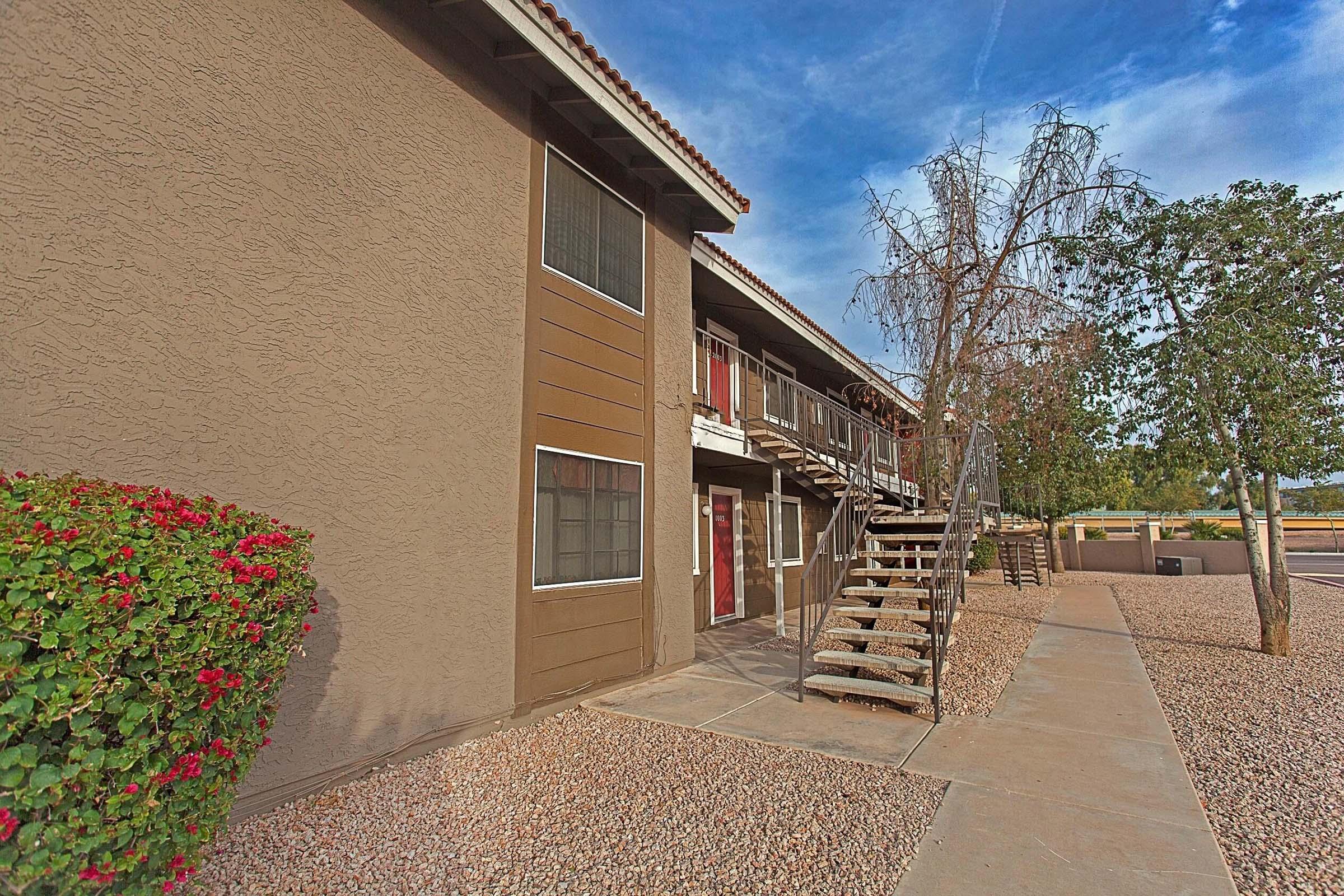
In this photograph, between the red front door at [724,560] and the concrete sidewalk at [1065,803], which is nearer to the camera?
the concrete sidewalk at [1065,803]

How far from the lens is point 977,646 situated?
329 inches

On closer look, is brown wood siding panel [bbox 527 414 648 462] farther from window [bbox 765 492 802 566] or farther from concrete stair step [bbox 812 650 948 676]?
window [bbox 765 492 802 566]

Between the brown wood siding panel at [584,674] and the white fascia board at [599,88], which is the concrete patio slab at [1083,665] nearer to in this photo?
the brown wood siding panel at [584,674]

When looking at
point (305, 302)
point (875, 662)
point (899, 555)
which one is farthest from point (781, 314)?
point (305, 302)

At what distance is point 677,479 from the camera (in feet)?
24.2

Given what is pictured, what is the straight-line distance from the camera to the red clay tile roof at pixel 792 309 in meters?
8.76

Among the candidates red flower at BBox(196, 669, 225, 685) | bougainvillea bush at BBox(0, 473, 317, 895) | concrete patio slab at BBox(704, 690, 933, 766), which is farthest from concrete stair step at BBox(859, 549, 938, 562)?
red flower at BBox(196, 669, 225, 685)

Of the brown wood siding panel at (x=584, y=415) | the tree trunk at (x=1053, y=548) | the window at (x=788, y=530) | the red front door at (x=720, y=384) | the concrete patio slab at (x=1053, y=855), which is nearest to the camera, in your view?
the concrete patio slab at (x=1053, y=855)

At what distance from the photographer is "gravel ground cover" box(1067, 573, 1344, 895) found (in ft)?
10.6

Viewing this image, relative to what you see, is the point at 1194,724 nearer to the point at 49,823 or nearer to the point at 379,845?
the point at 379,845

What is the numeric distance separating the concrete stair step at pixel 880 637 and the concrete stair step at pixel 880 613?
13 cm

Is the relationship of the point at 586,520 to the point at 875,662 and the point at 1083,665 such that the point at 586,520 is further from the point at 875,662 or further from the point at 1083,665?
the point at 1083,665

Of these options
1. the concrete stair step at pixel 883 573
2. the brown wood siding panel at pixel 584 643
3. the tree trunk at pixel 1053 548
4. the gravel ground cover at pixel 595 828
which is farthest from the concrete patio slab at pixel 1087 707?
the tree trunk at pixel 1053 548

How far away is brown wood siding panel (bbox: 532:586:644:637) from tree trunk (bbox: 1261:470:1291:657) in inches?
279
